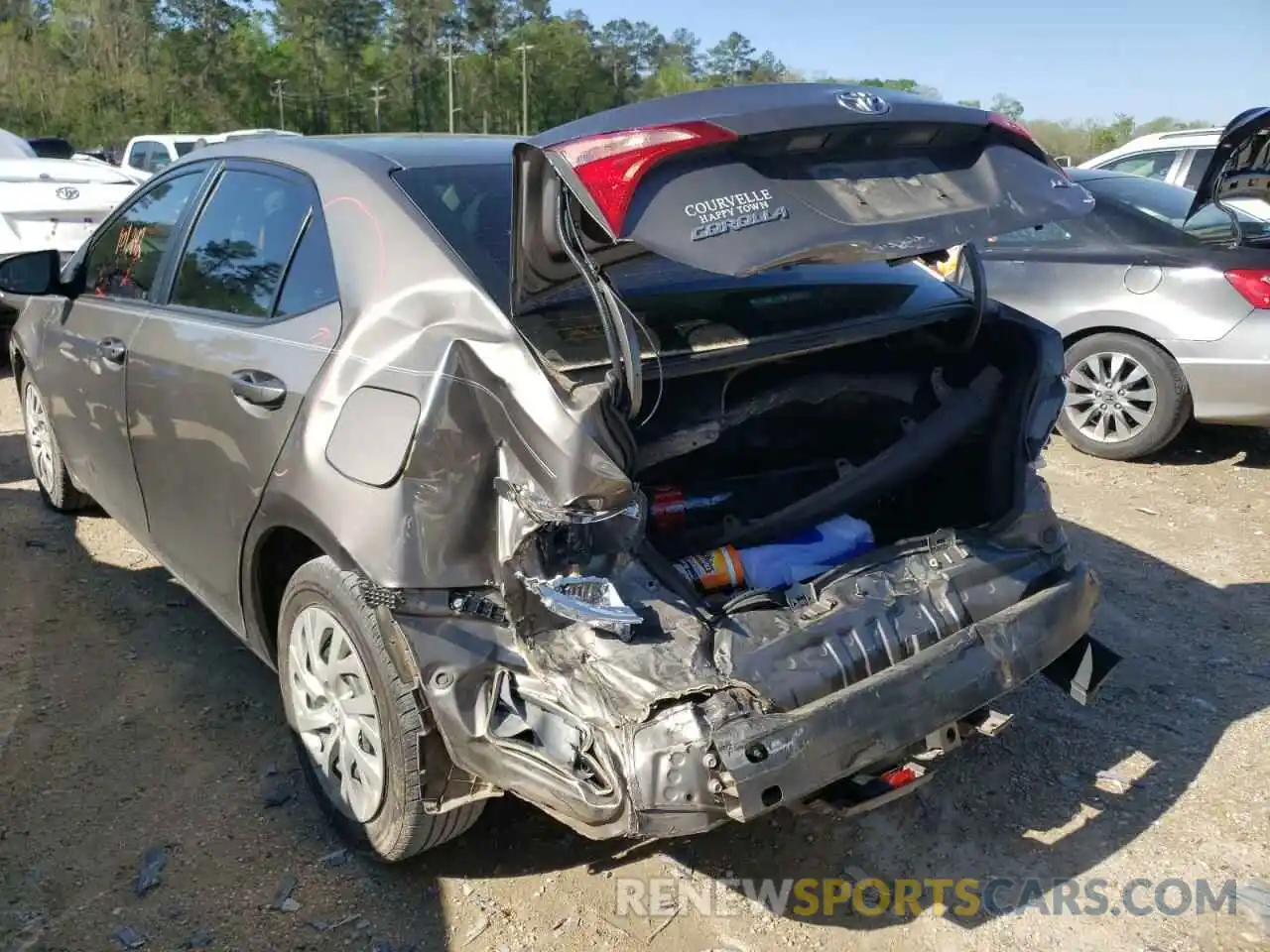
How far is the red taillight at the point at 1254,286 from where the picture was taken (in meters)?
5.56

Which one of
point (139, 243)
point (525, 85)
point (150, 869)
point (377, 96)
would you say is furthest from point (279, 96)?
point (150, 869)

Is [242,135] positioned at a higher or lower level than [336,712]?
higher

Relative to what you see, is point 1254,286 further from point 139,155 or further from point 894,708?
point 139,155

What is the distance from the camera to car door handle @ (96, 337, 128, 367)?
3.50 m

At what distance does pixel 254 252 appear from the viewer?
10.1 ft

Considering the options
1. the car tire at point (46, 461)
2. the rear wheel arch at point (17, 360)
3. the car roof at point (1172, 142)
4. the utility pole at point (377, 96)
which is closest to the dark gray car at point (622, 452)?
the car tire at point (46, 461)

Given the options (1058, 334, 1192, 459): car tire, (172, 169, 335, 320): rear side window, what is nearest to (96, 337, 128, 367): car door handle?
(172, 169, 335, 320): rear side window

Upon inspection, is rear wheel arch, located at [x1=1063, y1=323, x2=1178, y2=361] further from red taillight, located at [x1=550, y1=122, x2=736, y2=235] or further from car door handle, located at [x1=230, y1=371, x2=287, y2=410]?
car door handle, located at [x1=230, y1=371, x2=287, y2=410]

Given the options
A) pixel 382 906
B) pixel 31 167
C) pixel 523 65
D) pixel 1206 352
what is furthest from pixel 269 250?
pixel 523 65

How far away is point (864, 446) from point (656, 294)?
3.09 feet

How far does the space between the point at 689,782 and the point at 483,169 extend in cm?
179

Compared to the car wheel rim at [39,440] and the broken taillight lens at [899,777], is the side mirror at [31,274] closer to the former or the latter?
the car wheel rim at [39,440]

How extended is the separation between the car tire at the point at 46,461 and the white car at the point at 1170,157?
8.33 metres

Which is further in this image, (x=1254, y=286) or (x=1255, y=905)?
(x=1254, y=286)
